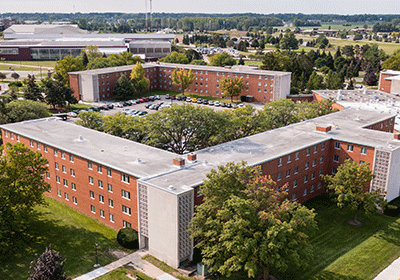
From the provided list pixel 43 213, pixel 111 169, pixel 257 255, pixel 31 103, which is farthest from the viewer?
pixel 31 103

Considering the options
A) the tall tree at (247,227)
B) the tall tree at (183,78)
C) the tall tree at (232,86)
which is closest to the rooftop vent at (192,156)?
the tall tree at (247,227)

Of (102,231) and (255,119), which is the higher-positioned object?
(255,119)

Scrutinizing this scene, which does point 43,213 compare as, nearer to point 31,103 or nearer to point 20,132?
point 20,132

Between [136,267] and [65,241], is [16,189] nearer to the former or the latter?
[65,241]

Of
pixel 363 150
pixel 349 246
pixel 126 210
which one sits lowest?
pixel 349 246

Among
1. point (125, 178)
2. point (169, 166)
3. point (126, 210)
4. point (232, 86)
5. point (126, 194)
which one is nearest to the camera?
point (125, 178)

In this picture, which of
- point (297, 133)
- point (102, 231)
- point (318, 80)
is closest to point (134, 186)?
point (102, 231)

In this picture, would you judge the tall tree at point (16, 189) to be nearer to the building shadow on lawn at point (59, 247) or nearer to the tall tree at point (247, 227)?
the building shadow on lawn at point (59, 247)

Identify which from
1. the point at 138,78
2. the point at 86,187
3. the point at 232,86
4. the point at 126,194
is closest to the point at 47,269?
the point at 126,194
